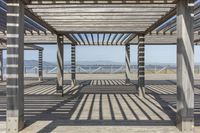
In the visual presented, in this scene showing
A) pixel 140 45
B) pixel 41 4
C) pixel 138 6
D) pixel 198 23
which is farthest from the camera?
pixel 140 45

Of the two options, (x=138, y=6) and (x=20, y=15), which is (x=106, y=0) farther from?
(x=20, y=15)

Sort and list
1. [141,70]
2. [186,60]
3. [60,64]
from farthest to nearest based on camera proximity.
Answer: [60,64] < [141,70] < [186,60]

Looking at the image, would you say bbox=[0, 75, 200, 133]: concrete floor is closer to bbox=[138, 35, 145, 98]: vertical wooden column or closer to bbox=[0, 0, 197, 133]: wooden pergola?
bbox=[0, 0, 197, 133]: wooden pergola

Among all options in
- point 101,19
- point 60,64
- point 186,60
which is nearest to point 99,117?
point 186,60

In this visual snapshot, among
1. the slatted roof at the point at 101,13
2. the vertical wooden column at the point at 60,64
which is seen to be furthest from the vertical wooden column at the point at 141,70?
the vertical wooden column at the point at 60,64

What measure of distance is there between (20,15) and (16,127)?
96.7 inches

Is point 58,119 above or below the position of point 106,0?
below

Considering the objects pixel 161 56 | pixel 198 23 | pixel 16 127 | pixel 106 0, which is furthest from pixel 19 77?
pixel 161 56

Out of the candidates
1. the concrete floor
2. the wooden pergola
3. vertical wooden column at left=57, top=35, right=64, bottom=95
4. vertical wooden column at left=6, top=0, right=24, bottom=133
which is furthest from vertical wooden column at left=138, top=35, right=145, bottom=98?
vertical wooden column at left=6, top=0, right=24, bottom=133

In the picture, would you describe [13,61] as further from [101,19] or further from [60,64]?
[60,64]

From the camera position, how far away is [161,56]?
131 metres

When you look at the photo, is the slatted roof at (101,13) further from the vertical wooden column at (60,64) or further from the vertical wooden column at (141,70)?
the vertical wooden column at (60,64)

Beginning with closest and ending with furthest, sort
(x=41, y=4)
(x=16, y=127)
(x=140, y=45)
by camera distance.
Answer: (x=16, y=127)
(x=41, y=4)
(x=140, y=45)

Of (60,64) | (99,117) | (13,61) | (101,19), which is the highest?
(101,19)
